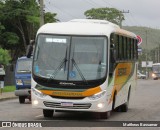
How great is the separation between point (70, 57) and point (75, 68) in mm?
397

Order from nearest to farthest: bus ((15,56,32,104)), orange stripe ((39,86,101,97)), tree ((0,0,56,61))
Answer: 1. orange stripe ((39,86,101,97))
2. bus ((15,56,32,104))
3. tree ((0,0,56,61))

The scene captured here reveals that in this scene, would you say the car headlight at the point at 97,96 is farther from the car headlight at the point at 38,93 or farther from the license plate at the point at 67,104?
the car headlight at the point at 38,93

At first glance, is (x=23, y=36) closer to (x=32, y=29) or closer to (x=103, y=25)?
(x=32, y=29)

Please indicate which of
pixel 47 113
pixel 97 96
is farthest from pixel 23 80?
pixel 97 96

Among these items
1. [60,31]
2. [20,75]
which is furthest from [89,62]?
[20,75]

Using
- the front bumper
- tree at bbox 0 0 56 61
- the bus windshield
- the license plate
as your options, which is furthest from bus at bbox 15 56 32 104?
tree at bbox 0 0 56 61

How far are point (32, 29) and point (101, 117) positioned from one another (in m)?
46.3

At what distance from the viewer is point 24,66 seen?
85.5 ft

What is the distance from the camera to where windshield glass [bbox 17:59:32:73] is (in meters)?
25.8

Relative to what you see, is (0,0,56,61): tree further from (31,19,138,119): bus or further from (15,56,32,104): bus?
(31,19,138,119): bus

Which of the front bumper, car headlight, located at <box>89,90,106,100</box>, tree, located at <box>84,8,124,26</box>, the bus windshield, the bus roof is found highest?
tree, located at <box>84,8,124,26</box>

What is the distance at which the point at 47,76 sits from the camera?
53.7 ft

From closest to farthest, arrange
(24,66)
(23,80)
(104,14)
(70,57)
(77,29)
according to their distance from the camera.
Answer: (70,57) < (77,29) < (23,80) < (24,66) < (104,14)

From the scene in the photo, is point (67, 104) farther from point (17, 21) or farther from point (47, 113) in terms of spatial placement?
point (17, 21)
